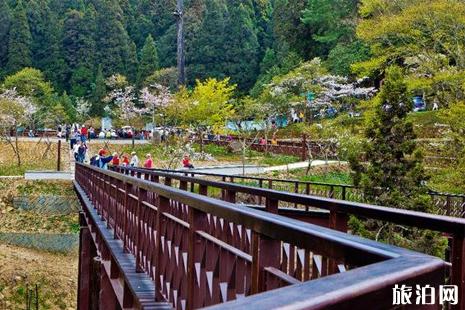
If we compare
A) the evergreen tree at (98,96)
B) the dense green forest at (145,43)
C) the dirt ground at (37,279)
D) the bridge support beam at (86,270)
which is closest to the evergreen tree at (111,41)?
the dense green forest at (145,43)

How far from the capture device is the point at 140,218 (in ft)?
18.7

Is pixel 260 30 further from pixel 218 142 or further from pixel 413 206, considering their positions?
pixel 413 206

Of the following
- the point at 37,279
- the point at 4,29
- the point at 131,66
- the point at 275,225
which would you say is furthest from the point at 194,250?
the point at 4,29

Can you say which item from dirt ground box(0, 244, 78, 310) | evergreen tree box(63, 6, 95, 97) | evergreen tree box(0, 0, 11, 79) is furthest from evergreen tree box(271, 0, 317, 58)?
dirt ground box(0, 244, 78, 310)

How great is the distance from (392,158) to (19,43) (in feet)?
184

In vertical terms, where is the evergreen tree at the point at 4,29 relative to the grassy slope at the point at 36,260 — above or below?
above

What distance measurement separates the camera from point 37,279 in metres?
18.1

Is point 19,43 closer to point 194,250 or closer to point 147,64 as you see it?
point 147,64

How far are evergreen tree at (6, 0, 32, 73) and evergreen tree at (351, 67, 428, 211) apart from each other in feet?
174

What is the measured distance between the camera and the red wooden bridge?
119cm

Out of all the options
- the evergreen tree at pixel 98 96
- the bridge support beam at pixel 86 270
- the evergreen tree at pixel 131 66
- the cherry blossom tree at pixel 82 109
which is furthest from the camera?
the evergreen tree at pixel 131 66

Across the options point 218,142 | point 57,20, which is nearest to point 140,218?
point 218,142

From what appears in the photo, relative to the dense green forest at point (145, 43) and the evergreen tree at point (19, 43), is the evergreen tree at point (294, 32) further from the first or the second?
the evergreen tree at point (19, 43)

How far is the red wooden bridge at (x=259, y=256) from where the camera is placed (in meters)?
1.19
